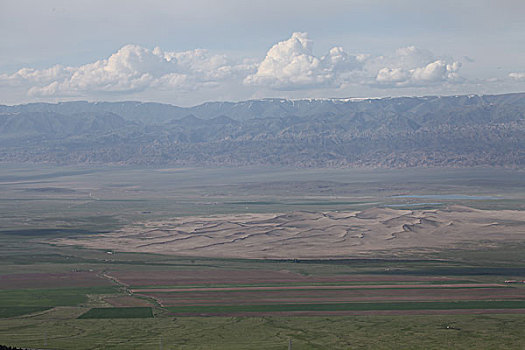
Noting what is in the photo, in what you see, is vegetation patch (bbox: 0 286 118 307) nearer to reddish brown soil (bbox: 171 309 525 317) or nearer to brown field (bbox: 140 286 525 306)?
brown field (bbox: 140 286 525 306)

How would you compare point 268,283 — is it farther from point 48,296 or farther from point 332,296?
point 48,296

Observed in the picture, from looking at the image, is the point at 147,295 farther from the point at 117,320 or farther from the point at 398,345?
the point at 398,345

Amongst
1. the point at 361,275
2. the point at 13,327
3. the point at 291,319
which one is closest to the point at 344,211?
the point at 361,275

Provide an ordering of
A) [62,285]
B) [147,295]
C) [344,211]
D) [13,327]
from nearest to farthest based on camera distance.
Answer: [13,327], [147,295], [62,285], [344,211]

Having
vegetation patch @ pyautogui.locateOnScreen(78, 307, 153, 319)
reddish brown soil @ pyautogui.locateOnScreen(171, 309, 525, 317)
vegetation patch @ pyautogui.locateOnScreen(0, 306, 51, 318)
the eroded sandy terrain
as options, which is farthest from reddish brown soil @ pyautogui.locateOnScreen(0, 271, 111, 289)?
the eroded sandy terrain

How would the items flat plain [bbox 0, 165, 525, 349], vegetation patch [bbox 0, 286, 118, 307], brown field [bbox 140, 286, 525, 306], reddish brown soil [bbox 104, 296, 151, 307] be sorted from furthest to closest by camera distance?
brown field [bbox 140, 286, 525, 306], vegetation patch [bbox 0, 286, 118, 307], reddish brown soil [bbox 104, 296, 151, 307], flat plain [bbox 0, 165, 525, 349]

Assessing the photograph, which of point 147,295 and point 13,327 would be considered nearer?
point 13,327

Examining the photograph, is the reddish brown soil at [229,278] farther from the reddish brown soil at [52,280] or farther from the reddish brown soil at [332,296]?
the reddish brown soil at [332,296]
